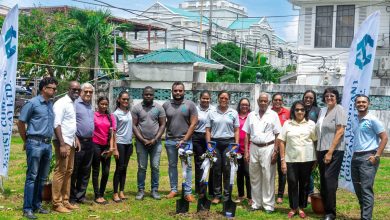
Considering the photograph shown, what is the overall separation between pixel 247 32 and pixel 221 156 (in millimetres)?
54245

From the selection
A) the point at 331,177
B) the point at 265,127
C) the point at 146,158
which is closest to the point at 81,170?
the point at 146,158

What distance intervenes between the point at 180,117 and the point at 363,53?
2.91m

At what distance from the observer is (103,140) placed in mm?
8180

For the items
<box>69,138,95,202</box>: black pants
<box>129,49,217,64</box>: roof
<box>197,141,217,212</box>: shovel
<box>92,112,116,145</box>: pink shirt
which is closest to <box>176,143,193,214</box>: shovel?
<box>197,141,217,212</box>: shovel

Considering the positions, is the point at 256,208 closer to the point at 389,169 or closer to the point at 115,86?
the point at 389,169

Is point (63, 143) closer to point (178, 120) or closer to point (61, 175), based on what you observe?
point (61, 175)

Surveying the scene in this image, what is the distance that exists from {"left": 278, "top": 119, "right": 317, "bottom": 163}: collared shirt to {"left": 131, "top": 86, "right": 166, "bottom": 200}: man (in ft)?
6.91

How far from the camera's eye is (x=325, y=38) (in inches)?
862

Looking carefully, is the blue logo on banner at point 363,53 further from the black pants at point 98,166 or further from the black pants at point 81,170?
the black pants at point 81,170

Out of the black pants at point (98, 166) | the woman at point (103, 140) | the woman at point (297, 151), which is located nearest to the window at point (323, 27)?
the woman at point (297, 151)

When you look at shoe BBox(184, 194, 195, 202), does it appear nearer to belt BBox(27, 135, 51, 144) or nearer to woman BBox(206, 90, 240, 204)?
woman BBox(206, 90, 240, 204)

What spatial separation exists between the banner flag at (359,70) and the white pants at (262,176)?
100 centimetres

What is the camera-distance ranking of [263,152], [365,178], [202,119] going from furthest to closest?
[202,119], [263,152], [365,178]

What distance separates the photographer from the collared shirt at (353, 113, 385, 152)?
705 cm
